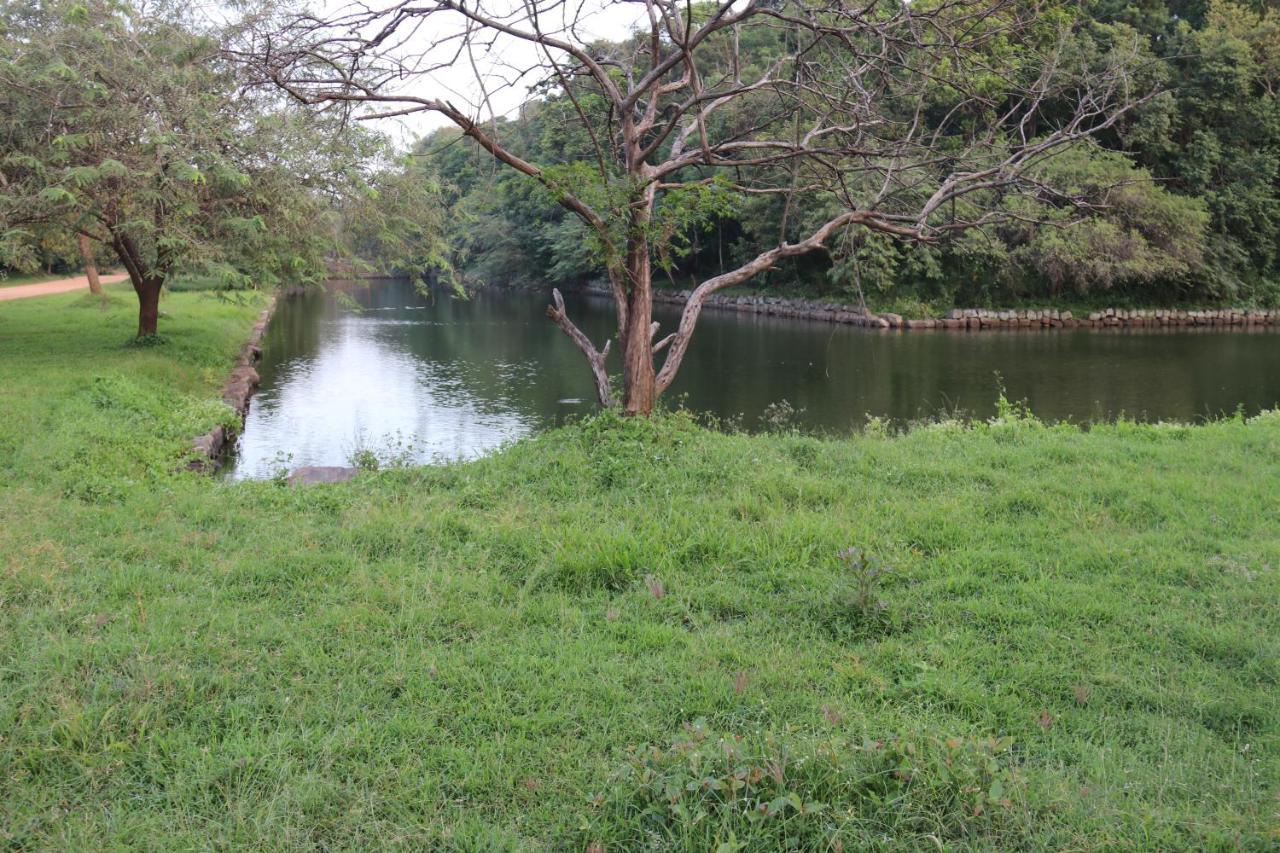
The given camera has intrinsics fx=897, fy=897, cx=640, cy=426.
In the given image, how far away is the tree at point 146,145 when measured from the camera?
12000 mm

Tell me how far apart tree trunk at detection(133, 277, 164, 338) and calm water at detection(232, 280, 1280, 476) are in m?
2.19

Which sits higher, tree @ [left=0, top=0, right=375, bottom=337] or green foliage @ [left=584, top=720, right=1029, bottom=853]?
tree @ [left=0, top=0, right=375, bottom=337]

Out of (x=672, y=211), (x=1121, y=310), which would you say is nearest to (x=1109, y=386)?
(x=672, y=211)

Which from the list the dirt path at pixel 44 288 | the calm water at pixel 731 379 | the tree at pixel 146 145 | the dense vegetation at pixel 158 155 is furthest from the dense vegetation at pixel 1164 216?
the tree at pixel 146 145

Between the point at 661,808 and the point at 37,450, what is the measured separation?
23.7 ft

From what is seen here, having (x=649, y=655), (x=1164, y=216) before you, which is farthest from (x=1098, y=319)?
(x=649, y=655)

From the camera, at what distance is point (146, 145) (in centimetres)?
1202

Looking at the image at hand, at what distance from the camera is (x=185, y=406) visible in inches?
476

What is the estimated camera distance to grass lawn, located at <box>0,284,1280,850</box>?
2740 mm

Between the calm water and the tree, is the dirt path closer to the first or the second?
the calm water

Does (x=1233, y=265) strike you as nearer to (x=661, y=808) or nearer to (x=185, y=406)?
(x=185, y=406)

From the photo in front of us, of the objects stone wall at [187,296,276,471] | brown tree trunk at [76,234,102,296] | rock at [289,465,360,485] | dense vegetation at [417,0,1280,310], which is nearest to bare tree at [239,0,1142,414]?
rock at [289,465,360,485]

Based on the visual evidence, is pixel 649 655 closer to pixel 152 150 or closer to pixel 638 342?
pixel 638 342

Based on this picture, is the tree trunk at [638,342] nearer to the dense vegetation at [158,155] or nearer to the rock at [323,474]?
the rock at [323,474]
